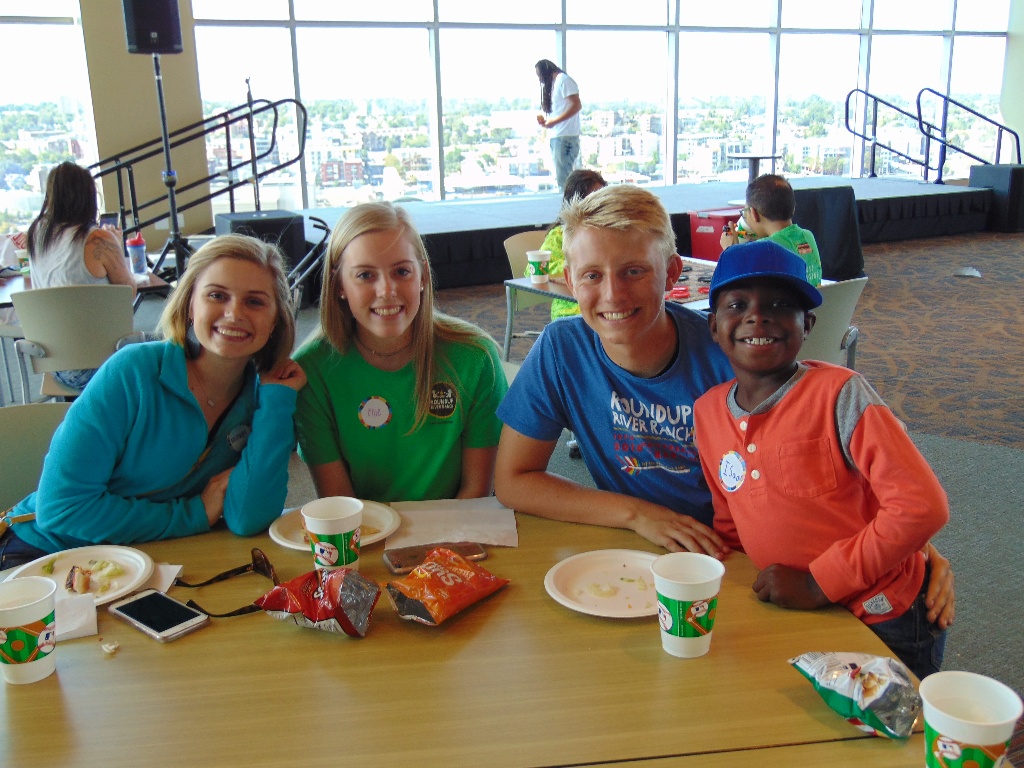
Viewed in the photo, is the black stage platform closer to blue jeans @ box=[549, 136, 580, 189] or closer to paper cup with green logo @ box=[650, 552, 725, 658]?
blue jeans @ box=[549, 136, 580, 189]

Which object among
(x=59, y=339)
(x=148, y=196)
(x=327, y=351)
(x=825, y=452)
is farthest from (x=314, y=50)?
(x=825, y=452)

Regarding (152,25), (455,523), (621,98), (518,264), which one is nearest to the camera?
(455,523)

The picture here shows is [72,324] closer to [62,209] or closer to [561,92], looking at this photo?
[62,209]

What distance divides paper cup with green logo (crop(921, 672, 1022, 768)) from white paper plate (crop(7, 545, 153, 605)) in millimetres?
1143

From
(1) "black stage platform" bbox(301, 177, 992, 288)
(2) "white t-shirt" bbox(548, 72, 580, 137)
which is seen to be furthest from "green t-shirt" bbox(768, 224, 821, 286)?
(2) "white t-shirt" bbox(548, 72, 580, 137)

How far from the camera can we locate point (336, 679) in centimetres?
118

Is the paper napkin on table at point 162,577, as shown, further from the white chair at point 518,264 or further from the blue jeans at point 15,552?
the white chair at point 518,264

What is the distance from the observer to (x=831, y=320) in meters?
3.17

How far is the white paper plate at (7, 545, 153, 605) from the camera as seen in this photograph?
142cm

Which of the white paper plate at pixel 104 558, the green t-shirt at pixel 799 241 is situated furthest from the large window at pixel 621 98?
the white paper plate at pixel 104 558

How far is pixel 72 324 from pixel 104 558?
2377 millimetres

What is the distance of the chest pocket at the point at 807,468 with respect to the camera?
1428 millimetres

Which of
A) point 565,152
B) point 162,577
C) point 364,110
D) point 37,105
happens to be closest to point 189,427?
point 162,577

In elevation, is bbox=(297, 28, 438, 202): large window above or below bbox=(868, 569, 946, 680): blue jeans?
above
